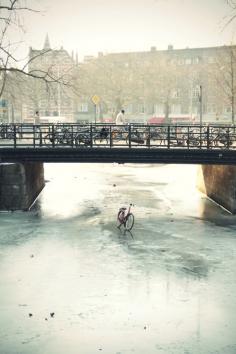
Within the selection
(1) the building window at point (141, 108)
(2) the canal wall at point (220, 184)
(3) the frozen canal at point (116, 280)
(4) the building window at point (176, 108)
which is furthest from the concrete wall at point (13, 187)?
(1) the building window at point (141, 108)

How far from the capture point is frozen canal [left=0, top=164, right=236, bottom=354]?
11242mm

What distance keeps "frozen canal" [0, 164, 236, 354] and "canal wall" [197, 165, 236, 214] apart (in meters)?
0.66

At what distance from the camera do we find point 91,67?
8069cm

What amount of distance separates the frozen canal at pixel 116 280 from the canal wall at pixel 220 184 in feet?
2.17

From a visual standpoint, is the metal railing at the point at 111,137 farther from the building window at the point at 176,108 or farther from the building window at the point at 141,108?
the building window at the point at 141,108

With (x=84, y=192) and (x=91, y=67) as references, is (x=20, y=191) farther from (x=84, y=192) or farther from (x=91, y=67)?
(x=91, y=67)

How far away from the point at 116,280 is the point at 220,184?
14.8m

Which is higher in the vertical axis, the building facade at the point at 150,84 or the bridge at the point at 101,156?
the building facade at the point at 150,84

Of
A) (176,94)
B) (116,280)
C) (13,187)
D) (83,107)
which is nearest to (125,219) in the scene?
(116,280)

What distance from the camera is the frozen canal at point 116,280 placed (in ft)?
36.9

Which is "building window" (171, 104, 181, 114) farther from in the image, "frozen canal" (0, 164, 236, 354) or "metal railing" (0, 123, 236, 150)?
"frozen canal" (0, 164, 236, 354)

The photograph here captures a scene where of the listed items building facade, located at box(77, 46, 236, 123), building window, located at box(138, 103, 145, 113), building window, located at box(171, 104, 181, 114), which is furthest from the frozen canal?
building window, located at box(138, 103, 145, 113)

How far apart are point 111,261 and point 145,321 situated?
4.94 metres

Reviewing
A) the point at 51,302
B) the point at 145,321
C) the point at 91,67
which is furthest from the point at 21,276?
the point at 91,67
